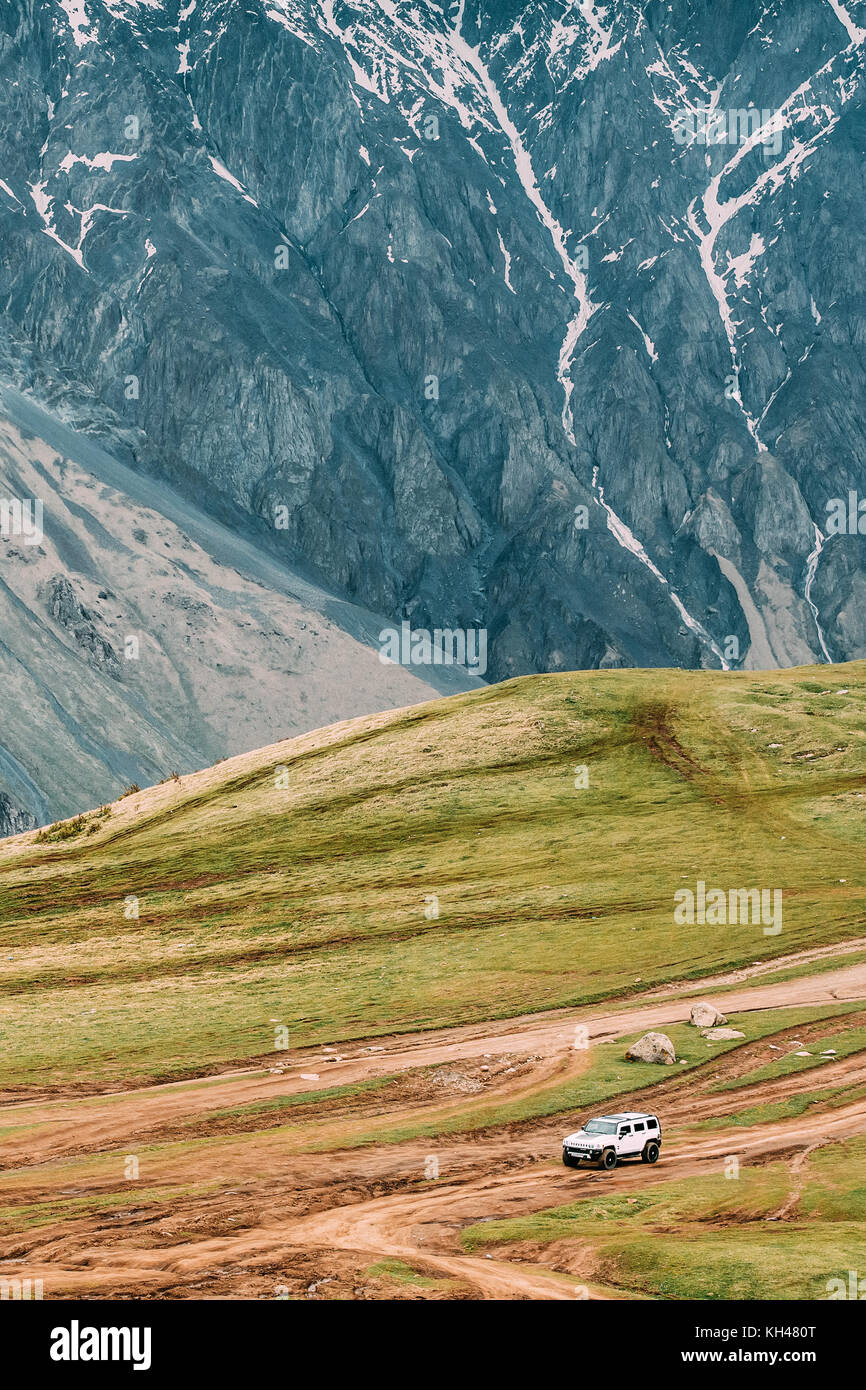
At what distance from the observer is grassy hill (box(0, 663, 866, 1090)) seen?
2229 inches

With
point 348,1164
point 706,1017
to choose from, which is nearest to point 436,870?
point 706,1017

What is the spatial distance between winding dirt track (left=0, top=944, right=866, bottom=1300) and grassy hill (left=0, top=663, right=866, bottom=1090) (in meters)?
4.16

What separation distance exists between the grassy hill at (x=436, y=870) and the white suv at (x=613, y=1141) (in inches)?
587

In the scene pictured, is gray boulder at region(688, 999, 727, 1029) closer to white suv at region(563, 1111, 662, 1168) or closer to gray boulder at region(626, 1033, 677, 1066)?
gray boulder at region(626, 1033, 677, 1066)

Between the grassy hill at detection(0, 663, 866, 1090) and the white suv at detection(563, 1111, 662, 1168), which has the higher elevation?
the grassy hill at detection(0, 663, 866, 1090)

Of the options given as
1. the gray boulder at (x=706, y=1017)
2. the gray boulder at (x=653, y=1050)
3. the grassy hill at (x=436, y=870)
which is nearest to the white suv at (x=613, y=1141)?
the gray boulder at (x=653, y=1050)

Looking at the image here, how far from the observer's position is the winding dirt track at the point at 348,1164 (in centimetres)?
3138

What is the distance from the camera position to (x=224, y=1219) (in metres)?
34.7

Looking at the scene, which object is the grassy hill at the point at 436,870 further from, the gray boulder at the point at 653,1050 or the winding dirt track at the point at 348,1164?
the gray boulder at the point at 653,1050

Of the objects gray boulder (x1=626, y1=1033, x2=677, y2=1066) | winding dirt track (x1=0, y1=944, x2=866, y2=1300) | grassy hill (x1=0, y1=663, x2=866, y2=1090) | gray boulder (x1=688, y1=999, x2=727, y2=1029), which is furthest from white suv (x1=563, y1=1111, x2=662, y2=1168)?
grassy hill (x1=0, y1=663, x2=866, y2=1090)

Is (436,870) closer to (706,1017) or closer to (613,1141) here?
(706,1017)

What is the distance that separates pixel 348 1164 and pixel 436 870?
3634 cm
